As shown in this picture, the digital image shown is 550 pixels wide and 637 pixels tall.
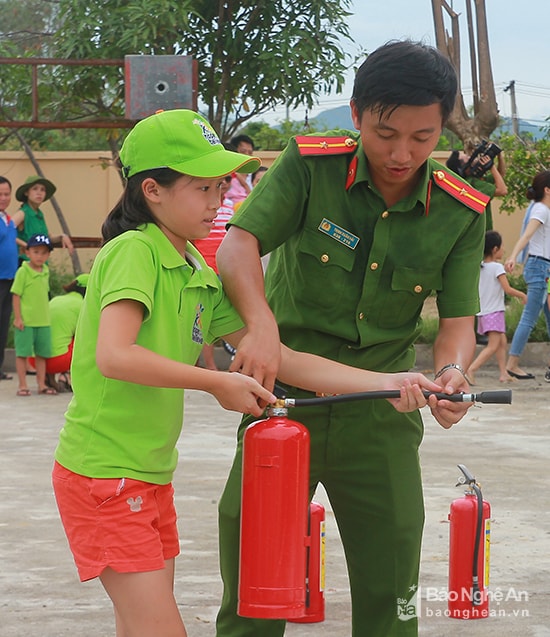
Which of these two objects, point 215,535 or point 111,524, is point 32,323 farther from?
point 111,524

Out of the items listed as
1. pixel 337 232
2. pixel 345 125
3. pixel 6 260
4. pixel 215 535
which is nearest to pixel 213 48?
pixel 345 125

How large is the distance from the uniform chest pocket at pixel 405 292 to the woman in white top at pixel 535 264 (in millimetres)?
7223

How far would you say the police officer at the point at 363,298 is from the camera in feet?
10.3

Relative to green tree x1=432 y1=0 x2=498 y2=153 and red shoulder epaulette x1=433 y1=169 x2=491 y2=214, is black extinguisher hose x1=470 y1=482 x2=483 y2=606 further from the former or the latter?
green tree x1=432 y1=0 x2=498 y2=153

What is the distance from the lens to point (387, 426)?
323 cm

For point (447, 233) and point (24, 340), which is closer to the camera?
point (447, 233)

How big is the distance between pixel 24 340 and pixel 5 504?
4118 millimetres

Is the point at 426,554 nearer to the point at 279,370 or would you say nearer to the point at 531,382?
the point at 279,370

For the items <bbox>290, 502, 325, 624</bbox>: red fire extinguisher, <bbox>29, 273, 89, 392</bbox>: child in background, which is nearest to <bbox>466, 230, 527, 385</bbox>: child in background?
<bbox>29, 273, 89, 392</bbox>: child in background

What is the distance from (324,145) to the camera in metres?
3.17

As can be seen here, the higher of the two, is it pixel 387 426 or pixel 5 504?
pixel 387 426

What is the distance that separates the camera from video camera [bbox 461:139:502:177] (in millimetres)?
8961

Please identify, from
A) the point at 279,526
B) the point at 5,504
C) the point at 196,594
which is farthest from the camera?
the point at 5,504

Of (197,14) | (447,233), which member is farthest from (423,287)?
(197,14)
